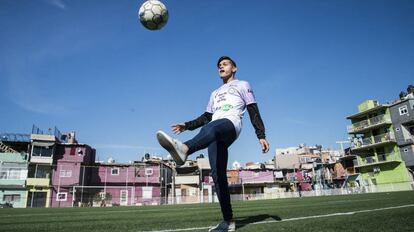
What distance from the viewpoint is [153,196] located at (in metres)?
45.9

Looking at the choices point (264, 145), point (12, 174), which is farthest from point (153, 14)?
point (12, 174)

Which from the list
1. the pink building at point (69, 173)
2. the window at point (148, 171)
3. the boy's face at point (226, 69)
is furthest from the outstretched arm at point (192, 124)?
the window at point (148, 171)

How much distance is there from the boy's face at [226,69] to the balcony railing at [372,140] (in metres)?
48.2

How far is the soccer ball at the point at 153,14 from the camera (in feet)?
20.7

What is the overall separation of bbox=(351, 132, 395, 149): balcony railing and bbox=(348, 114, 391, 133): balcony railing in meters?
1.84

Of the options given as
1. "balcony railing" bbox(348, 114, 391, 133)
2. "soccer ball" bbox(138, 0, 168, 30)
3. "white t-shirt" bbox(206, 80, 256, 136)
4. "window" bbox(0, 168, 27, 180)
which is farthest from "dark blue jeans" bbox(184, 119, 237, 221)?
"balcony railing" bbox(348, 114, 391, 133)

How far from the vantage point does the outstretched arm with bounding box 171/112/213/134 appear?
14.0 feet

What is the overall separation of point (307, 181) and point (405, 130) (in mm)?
20868

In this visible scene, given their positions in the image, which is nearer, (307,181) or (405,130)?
(405,130)

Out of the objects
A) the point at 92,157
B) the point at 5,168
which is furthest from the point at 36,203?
the point at 92,157

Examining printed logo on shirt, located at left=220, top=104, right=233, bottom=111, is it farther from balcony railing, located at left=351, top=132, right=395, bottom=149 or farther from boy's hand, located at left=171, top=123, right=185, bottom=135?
balcony railing, located at left=351, top=132, right=395, bottom=149

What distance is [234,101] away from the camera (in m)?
4.01

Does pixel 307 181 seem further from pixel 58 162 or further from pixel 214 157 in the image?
pixel 214 157

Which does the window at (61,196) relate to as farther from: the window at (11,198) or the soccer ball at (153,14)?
the soccer ball at (153,14)
